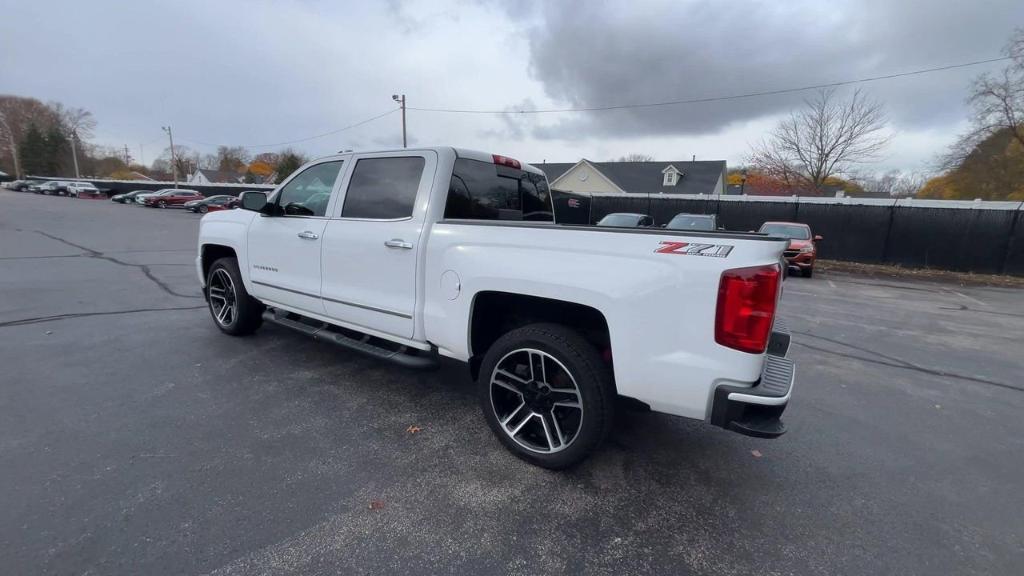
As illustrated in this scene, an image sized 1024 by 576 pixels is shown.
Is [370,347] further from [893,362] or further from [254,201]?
[893,362]

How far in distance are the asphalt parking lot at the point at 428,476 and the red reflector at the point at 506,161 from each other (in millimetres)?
2046

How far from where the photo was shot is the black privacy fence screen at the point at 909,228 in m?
14.2

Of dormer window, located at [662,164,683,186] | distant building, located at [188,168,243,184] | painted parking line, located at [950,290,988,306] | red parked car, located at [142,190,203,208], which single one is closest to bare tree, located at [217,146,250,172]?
distant building, located at [188,168,243,184]

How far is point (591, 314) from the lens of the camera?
2.78m

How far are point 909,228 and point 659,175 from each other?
85.5ft

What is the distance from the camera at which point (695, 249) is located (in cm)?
216

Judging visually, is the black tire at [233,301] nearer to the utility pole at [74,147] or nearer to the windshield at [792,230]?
the windshield at [792,230]

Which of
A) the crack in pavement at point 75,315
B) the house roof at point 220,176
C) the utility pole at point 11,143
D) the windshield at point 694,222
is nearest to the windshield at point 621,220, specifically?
the windshield at point 694,222

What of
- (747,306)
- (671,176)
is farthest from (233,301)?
(671,176)

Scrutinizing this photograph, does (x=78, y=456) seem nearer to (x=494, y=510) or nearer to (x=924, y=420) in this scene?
(x=494, y=510)

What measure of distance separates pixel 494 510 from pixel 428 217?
76.6 inches

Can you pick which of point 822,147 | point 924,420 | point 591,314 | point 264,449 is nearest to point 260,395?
point 264,449

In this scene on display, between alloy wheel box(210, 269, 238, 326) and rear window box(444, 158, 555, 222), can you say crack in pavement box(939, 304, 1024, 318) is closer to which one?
rear window box(444, 158, 555, 222)

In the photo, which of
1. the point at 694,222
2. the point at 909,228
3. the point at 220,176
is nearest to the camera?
the point at 694,222
